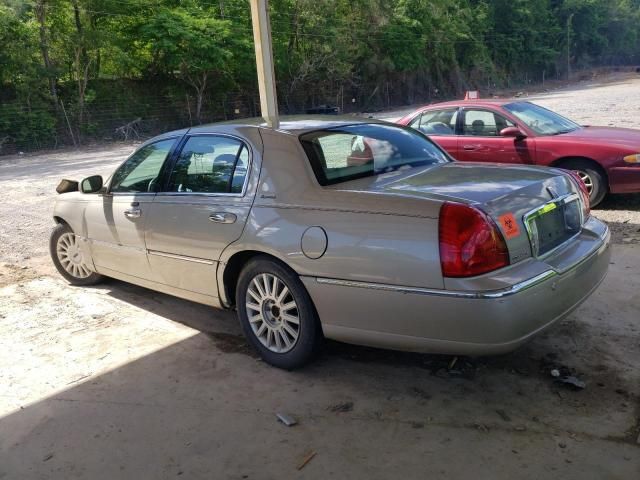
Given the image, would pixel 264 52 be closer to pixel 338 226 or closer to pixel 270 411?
pixel 338 226

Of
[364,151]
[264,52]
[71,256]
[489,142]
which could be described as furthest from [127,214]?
[489,142]

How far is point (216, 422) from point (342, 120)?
2372 mm

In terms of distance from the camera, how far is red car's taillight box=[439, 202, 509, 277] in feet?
9.84

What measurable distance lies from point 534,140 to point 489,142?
59 cm

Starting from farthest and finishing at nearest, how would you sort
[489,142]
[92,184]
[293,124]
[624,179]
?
[489,142] < [624,179] < [92,184] < [293,124]

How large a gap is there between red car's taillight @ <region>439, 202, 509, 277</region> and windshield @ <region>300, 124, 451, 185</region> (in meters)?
0.89

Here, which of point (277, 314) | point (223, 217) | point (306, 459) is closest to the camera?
point (306, 459)

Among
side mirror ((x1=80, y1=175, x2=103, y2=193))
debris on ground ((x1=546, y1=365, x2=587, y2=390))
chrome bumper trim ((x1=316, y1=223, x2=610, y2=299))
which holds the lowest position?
debris on ground ((x1=546, y1=365, x2=587, y2=390))

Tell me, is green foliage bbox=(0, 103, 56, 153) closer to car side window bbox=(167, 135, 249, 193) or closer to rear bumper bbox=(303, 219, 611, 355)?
car side window bbox=(167, 135, 249, 193)

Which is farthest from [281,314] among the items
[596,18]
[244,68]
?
[596,18]

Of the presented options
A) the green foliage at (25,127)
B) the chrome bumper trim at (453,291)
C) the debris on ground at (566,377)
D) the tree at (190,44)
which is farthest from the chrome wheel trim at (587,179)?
the tree at (190,44)

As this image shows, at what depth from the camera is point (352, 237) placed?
3258 millimetres

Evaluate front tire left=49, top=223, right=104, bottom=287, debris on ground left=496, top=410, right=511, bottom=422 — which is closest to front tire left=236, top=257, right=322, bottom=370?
debris on ground left=496, top=410, right=511, bottom=422

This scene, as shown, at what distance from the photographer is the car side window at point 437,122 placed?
8.51 meters
